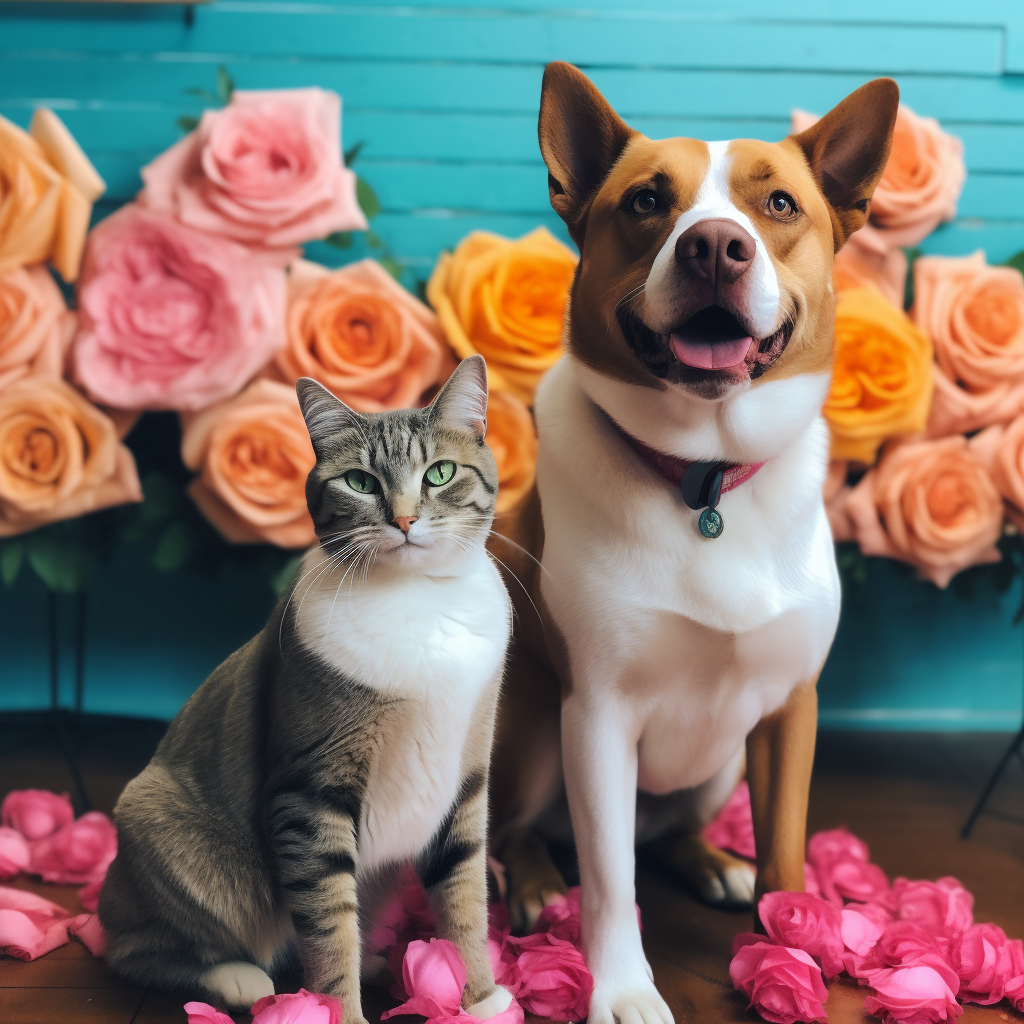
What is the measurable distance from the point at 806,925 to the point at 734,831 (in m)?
0.41

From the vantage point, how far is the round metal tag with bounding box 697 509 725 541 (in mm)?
936

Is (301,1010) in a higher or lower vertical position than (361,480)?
lower

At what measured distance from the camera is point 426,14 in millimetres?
1641

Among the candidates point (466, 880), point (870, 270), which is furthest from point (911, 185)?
point (466, 880)

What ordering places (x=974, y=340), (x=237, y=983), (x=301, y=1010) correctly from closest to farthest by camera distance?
1. (x=301, y=1010)
2. (x=237, y=983)
3. (x=974, y=340)

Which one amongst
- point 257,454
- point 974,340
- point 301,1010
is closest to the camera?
point 301,1010

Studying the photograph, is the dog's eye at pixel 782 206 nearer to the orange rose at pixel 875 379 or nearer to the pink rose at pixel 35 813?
the orange rose at pixel 875 379

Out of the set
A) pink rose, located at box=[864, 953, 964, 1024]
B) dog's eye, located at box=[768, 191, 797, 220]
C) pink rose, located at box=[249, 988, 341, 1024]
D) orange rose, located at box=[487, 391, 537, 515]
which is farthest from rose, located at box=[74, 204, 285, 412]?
pink rose, located at box=[864, 953, 964, 1024]

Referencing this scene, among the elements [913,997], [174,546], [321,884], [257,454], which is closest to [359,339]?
[257,454]

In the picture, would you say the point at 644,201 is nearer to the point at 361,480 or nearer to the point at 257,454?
the point at 361,480

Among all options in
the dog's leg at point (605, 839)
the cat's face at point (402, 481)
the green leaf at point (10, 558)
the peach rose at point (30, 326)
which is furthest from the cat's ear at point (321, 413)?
the green leaf at point (10, 558)

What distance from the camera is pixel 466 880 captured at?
2.92 ft

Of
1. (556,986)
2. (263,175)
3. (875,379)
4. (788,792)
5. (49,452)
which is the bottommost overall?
(556,986)

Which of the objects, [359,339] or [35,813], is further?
[359,339]
